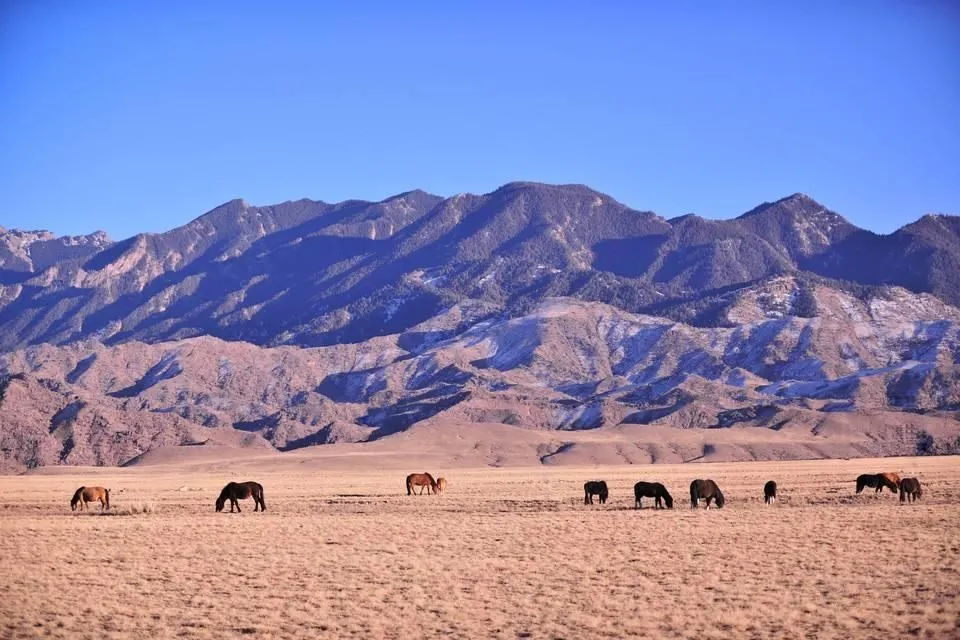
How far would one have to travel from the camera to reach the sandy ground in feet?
65.9

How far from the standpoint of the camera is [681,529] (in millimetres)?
33156

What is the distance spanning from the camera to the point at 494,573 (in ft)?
82.9

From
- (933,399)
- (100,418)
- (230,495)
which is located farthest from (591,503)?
(933,399)

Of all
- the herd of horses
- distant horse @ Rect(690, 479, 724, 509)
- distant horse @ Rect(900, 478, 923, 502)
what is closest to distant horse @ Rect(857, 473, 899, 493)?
the herd of horses

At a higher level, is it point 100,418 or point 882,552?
point 100,418

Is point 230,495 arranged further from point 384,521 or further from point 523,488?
point 523,488

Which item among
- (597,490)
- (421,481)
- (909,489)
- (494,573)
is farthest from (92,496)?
(909,489)

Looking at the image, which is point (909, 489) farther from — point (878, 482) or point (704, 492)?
point (704, 492)

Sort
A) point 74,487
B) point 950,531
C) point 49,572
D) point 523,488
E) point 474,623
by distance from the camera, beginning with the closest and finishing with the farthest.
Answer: point 474,623, point 49,572, point 950,531, point 523,488, point 74,487

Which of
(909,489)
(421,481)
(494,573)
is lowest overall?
(494,573)

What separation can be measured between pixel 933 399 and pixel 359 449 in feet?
279

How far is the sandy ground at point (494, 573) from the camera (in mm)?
20094

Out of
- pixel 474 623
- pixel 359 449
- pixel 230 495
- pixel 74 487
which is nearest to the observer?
pixel 474 623

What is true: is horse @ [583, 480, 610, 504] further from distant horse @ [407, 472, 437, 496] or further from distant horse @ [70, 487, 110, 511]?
distant horse @ [70, 487, 110, 511]
